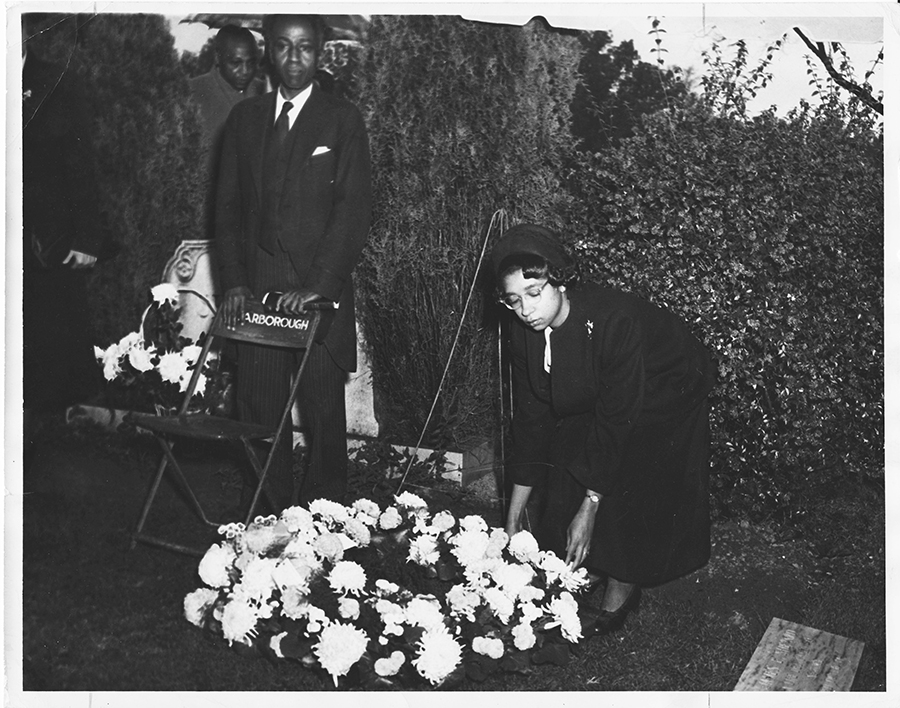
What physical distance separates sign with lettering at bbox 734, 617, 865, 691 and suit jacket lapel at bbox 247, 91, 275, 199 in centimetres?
247

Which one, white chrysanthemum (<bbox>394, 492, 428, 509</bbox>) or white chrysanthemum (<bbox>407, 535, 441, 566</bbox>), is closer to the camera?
white chrysanthemum (<bbox>407, 535, 441, 566</bbox>)

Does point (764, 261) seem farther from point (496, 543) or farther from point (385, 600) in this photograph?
point (385, 600)

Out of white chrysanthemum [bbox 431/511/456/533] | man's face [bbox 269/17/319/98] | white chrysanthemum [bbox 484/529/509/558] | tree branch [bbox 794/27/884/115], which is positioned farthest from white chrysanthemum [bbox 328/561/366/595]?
tree branch [bbox 794/27/884/115]

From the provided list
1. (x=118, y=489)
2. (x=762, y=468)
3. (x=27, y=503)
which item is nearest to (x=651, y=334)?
(x=762, y=468)

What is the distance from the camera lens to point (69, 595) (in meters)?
3.67

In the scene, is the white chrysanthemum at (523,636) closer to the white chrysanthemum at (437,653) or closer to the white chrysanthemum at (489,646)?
the white chrysanthemum at (489,646)

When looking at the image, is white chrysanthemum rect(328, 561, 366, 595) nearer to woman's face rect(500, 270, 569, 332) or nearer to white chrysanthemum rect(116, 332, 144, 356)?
woman's face rect(500, 270, 569, 332)

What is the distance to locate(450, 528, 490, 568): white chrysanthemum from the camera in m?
3.43

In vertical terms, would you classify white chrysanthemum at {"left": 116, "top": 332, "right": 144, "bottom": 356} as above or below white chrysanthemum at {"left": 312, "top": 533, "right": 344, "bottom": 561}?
above

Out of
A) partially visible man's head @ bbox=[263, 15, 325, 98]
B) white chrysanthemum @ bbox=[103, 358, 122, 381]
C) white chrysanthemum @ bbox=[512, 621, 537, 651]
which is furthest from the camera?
white chrysanthemum @ bbox=[103, 358, 122, 381]

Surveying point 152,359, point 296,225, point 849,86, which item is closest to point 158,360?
point 152,359

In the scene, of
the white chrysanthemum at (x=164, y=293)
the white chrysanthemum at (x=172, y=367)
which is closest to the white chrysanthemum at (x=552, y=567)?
the white chrysanthemum at (x=172, y=367)

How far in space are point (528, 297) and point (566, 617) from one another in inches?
42.6

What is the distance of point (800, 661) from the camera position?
3570 millimetres
